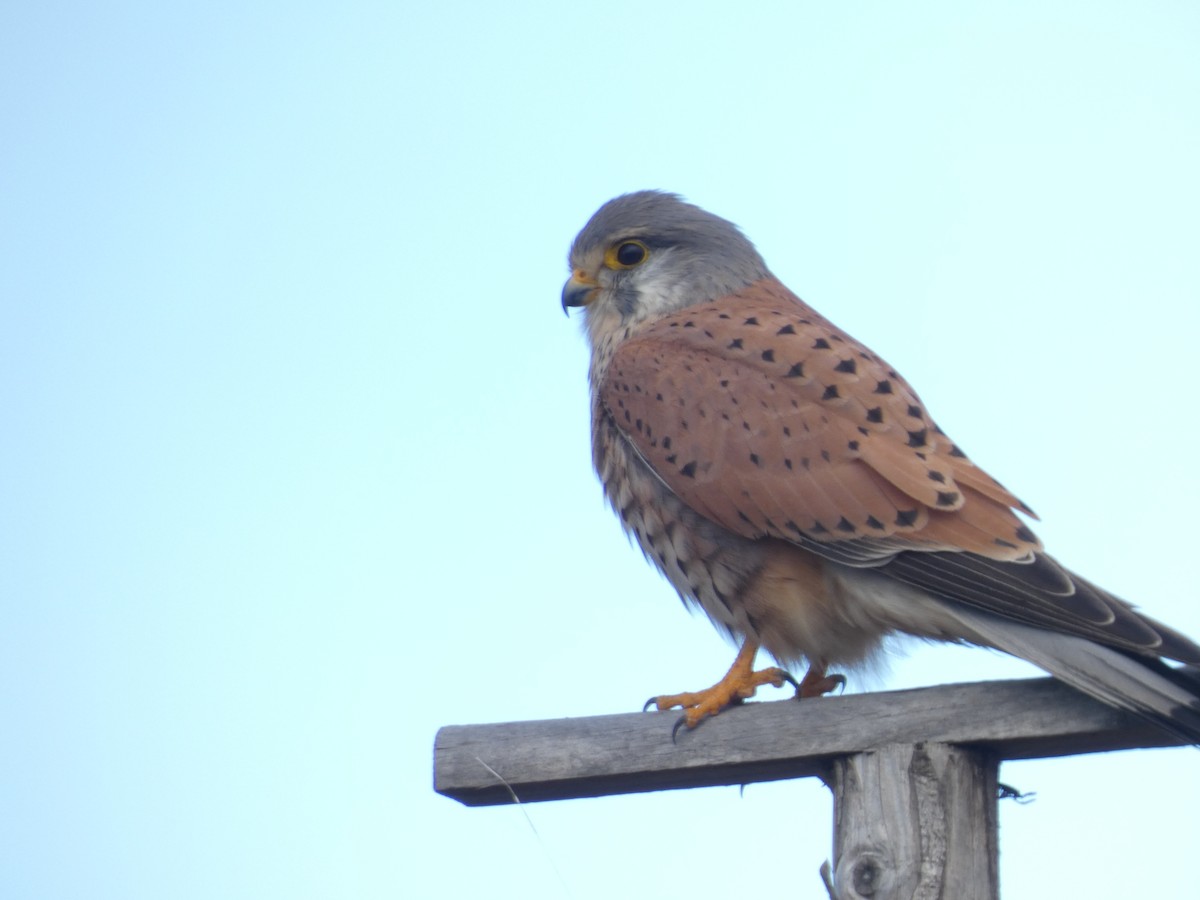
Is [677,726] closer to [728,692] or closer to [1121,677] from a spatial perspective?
[728,692]

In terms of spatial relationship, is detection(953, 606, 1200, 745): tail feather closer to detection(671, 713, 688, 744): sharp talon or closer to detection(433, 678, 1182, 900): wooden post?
detection(433, 678, 1182, 900): wooden post

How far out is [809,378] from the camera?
3.49m

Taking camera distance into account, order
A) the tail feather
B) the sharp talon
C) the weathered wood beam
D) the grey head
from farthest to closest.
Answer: the grey head
the sharp talon
the weathered wood beam
the tail feather

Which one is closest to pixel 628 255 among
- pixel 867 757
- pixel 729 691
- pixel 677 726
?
pixel 729 691

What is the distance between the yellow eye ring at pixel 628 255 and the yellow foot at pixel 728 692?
1502mm

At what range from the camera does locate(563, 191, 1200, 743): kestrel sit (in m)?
2.67

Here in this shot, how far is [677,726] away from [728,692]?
0.93 ft

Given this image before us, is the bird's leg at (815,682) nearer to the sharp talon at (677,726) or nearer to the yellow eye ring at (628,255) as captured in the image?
the sharp talon at (677,726)

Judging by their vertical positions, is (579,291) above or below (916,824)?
above

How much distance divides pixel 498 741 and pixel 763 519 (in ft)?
2.66

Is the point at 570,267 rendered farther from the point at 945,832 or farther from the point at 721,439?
the point at 945,832

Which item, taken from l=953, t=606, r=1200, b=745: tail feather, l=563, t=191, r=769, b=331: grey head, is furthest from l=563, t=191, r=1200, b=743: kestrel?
l=563, t=191, r=769, b=331: grey head

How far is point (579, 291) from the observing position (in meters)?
4.49

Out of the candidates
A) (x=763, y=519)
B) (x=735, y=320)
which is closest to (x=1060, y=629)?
(x=763, y=519)
